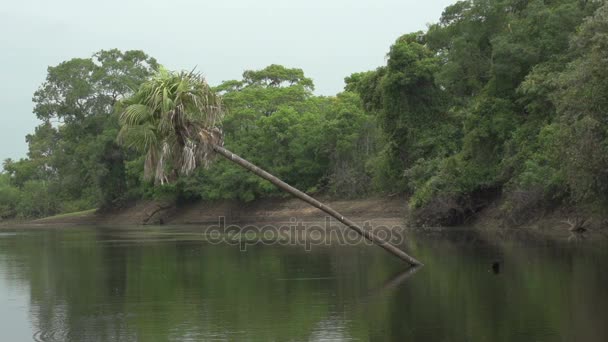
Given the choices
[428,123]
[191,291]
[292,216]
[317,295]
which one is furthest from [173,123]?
[292,216]

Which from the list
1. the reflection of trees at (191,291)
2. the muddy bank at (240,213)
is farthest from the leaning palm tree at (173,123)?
the muddy bank at (240,213)

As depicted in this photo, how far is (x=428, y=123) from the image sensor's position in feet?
179

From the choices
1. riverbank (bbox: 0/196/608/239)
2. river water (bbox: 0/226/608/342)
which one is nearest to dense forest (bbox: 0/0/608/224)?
riverbank (bbox: 0/196/608/239)

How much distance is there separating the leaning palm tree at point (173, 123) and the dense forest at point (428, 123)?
88cm

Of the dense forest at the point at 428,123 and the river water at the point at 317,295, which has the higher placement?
Result: the dense forest at the point at 428,123

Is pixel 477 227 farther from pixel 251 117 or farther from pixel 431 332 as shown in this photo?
pixel 431 332

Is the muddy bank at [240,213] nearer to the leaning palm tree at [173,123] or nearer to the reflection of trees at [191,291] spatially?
the reflection of trees at [191,291]

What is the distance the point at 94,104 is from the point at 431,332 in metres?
71.0

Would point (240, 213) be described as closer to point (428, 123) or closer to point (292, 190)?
point (428, 123)

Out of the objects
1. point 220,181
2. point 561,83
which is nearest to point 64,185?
point 220,181

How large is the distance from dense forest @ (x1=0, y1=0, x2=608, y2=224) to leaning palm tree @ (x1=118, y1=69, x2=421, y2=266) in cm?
88

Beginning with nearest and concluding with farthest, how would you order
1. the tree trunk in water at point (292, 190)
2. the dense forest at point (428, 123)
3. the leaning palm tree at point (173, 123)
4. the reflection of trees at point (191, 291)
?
the reflection of trees at point (191, 291) → the leaning palm tree at point (173, 123) → the tree trunk in water at point (292, 190) → the dense forest at point (428, 123)

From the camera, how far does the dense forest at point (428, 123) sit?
31766 millimetres

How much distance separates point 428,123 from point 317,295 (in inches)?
1401
